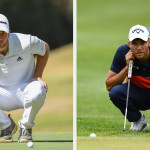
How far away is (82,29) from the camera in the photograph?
20.9 metres

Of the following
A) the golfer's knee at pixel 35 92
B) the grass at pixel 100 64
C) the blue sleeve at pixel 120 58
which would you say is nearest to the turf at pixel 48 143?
the grass at pixel 100 64

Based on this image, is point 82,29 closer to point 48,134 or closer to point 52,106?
point 52,106

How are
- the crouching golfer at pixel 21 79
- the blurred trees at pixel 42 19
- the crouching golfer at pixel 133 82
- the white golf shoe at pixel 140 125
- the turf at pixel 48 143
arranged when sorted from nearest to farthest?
the turf at pixel 48 143 < the crouching golfer at pixel 21 79 < the crouching golfer at pixel 133 82 < the white golf shoe at pixel 140 125 < the blurred trees at pixel 42 19

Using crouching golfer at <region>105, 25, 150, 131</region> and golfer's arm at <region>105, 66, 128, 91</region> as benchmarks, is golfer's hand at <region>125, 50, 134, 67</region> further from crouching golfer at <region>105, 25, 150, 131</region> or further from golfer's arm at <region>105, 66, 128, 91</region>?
golfer's arm at <region>105, 66, 128, 91</region>

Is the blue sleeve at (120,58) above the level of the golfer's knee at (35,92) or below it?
above

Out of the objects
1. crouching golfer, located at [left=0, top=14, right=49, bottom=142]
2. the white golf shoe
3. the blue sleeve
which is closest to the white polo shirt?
crouching golfer, located at [left=0, top=14, right=49, bottom=142]

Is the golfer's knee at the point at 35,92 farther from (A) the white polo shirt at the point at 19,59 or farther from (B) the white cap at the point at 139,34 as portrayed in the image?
(B) the white cap at the point at 139,34

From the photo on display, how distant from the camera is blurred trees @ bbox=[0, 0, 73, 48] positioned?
15752 millimetres

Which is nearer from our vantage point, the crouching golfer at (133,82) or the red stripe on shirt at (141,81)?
the crouching golfer at (133,82)

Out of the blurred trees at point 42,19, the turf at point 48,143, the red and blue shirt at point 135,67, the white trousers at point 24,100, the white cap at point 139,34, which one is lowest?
the turf at point 48,143

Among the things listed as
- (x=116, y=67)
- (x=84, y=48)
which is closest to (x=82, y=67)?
(x=84, y=48)

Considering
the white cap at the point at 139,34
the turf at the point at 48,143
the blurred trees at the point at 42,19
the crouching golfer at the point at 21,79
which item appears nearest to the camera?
the turf at the point at 48,143

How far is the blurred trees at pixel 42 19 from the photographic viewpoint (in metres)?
15.8

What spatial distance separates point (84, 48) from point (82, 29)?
8.23ft
